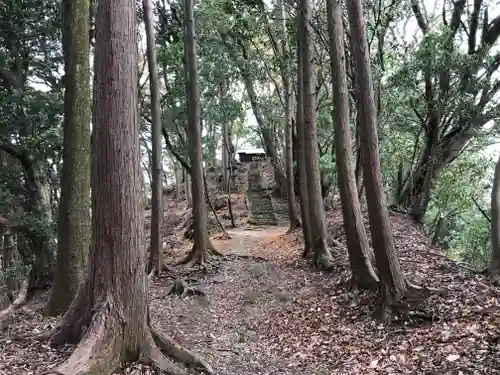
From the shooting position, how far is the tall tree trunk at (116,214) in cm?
598

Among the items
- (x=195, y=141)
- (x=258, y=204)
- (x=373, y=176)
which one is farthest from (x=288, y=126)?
(x=373, y=176)

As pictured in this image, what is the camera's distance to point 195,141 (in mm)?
15203

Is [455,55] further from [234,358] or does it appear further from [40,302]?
[40,302]

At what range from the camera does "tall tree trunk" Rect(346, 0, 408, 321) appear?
27.5ft

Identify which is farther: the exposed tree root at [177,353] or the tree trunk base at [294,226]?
the tree trunk base at [294,226]

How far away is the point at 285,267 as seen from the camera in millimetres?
14414

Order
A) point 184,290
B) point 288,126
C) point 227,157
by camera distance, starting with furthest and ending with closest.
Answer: point 227,157
point 288,126
point 184,290

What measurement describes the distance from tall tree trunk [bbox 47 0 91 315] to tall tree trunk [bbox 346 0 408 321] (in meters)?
4.79

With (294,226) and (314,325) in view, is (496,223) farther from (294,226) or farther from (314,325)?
(294,226)

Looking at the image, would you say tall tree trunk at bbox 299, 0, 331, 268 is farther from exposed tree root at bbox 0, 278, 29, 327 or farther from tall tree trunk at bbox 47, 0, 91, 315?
exposed tree root at bbox 0, 278, 29, 327

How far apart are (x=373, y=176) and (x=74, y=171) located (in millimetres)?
5176

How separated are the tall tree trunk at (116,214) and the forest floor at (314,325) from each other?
0.48 metres

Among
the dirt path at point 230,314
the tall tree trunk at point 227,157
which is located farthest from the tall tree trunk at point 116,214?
the tall tree trunk at point 227,157

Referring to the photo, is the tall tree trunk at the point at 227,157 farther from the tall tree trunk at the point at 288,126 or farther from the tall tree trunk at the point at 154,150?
the tall tree trunk at the point at 154,150
